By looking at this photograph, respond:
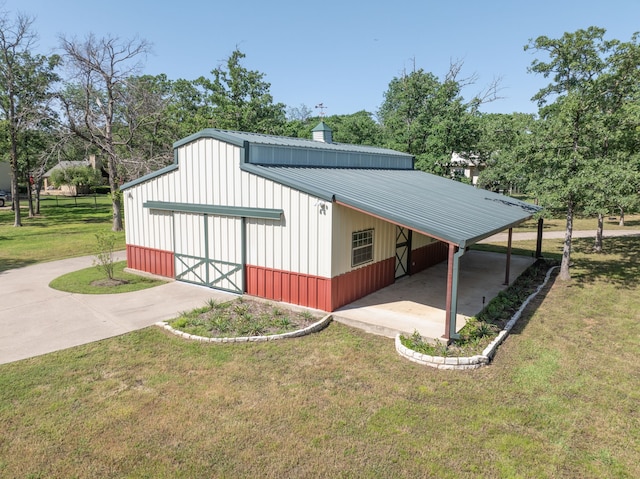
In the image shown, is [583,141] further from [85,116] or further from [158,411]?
[85,116]

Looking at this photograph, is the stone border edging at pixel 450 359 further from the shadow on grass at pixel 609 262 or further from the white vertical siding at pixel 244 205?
the shadow on grass at pixel 609 262

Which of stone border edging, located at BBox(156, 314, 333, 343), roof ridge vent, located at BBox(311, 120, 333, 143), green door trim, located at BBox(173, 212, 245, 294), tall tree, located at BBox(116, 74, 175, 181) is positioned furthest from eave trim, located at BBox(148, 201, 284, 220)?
tall tree, located at BBox(116, 74, 175, 181)

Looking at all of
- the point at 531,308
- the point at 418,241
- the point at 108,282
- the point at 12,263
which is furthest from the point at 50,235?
the point at 531,308

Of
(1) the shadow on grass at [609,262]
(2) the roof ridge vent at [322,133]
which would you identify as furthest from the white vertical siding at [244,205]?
(1) the shadow on grass at [609,262]

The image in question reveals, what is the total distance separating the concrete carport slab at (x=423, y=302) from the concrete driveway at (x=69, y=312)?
174 inches

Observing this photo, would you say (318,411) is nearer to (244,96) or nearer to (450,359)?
(450,359)

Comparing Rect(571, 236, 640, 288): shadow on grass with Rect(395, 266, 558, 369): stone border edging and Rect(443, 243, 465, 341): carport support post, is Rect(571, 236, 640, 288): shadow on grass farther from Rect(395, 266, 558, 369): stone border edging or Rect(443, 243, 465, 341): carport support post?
Rect(443, 243, 465, 341): carport support post

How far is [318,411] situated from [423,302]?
611cm

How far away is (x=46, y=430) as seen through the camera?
633cm

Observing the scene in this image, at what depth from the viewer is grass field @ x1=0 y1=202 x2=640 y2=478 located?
5699 mm

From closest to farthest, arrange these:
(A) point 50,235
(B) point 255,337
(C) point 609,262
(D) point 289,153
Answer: (B) point 255,337, (D) point 289,153, (C) point 609,262, (A) point 50,235

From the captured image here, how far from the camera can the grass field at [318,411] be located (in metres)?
5.70

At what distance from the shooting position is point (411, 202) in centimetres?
1235

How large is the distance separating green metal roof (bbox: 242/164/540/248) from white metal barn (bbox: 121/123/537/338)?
5cm
